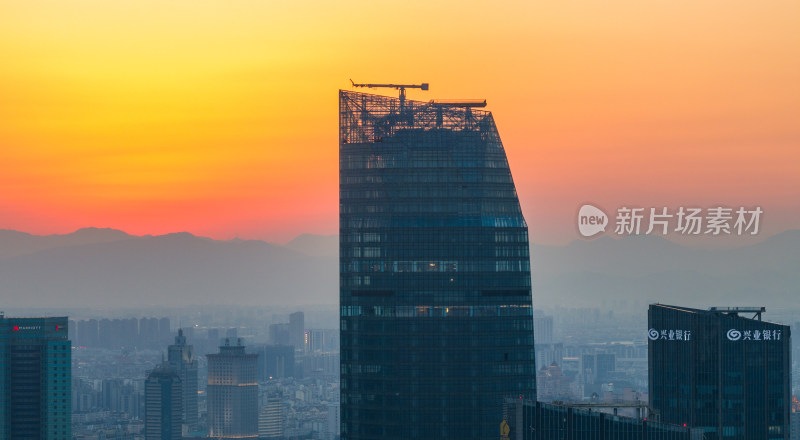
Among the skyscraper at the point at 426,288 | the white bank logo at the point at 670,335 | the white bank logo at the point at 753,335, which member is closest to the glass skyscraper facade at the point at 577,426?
the white bank logo at the point at 753,335

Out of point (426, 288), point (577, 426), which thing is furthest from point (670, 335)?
point (577, 426)

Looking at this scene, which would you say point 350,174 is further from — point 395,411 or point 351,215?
point 395,411

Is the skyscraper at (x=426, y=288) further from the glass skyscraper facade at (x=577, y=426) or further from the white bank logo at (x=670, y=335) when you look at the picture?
the glass skyscraper facade at (x=577, y=426)

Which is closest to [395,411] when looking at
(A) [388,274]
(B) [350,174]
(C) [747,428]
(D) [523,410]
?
(A) [388,274]

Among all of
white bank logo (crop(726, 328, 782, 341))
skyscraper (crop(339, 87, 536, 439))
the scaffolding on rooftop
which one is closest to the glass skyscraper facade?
white bank logo (crop(726, 328, 782, 341))

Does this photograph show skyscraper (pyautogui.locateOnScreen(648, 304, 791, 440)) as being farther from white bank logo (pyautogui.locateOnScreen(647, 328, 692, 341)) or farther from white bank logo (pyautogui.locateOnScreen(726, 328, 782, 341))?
white bank logo (pyautogui.locateOnScreen(647, 328, 692, 341))

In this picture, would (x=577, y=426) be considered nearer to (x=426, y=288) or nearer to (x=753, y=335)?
(x=753, y=335)
